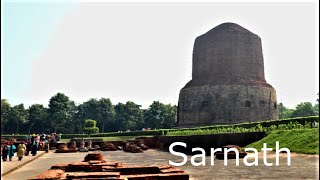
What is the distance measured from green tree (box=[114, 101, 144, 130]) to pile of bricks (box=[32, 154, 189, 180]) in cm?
6445

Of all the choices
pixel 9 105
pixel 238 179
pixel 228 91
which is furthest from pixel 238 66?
pixel 9 105

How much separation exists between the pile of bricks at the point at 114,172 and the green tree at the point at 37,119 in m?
64.1

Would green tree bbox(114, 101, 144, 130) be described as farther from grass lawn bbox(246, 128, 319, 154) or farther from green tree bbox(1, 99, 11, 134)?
grass lawn bbox(246, 128, 319, 154)

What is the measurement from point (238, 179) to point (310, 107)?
72715 mm

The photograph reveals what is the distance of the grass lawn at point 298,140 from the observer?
1129cm

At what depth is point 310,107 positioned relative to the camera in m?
72.9

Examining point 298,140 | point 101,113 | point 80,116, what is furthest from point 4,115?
point 298,140

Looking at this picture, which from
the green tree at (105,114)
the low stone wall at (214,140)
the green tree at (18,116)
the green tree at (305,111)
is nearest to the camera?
the low stone wall at (214,140)

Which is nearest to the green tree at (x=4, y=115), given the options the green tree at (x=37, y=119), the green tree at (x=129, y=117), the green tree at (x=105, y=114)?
the green tree at (x=37, y=119)

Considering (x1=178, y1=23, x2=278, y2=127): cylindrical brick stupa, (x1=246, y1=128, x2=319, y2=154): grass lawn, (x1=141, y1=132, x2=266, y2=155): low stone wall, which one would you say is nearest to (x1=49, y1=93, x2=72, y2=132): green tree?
(x1=178, y1=23, x2=278, y2=127): cylindrical brick stupa

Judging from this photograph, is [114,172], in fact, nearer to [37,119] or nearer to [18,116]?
[18,116]

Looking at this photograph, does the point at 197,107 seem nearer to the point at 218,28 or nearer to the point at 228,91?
the point at 228,91

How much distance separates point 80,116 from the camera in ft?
241

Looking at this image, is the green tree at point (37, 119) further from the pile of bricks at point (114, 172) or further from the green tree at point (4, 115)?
the pile of bricks at point (114, 172)
